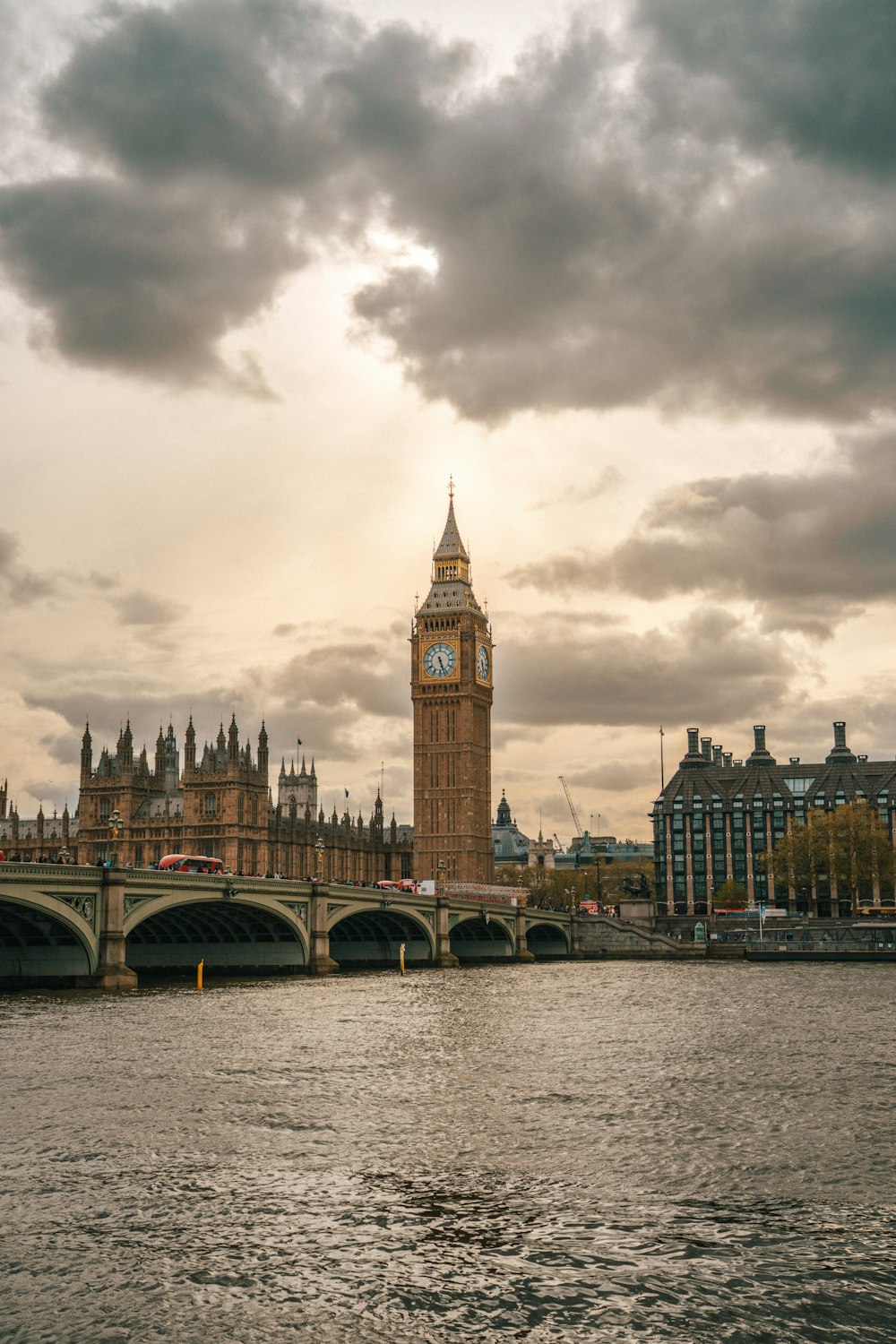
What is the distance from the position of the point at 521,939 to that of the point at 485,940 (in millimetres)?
3473

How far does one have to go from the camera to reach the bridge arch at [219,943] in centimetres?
8275

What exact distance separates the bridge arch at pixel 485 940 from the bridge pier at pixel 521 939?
54cm

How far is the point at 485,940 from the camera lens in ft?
429

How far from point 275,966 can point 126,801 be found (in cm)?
7625

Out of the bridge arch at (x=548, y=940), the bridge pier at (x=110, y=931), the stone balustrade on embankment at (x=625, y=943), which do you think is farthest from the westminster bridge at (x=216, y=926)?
the stone balustrade on embankment at (x=625, y=943)

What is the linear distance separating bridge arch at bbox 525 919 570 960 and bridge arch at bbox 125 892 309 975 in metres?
55.8

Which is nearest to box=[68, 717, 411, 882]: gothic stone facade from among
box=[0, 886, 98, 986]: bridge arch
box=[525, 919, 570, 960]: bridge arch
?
box=[525, 919, 570, 960]: bridge arch

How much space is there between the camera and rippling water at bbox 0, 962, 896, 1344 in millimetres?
15555

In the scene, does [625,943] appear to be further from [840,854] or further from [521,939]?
[840,854]

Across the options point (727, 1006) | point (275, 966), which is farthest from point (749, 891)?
point (727, 1006)

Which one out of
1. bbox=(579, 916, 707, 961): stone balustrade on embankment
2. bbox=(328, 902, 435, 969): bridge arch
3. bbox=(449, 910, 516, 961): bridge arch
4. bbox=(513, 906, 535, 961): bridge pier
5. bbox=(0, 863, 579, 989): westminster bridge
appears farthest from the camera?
bbox=(579, 916, 707, 961): stone balustrade on embankment

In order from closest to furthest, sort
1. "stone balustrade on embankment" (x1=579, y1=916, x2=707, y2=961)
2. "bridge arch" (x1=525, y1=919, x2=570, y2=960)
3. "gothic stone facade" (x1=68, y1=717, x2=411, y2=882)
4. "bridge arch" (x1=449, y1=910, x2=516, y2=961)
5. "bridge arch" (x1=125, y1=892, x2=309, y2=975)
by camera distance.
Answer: "bridge arch" (x1=125, y1=892, x2=309, y2=975), "bridge arch" (x1=449, y1=910, x2=516, y2=961), "stone balustrade on embankment" (x1=579, y1=916, x2=707, y2=961), "bridge arch" (x1=525, y1=919, x2=570, y2=960), "gothic stone facade" (x1=68, y1=717, x2=411, y2=882)

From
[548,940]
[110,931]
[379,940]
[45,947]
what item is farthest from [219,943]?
[548,940]

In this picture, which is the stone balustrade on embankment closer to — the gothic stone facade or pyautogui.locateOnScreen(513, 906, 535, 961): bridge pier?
pyautogui.locateOnScreen(513, 906, 535, 961): bridge pier
